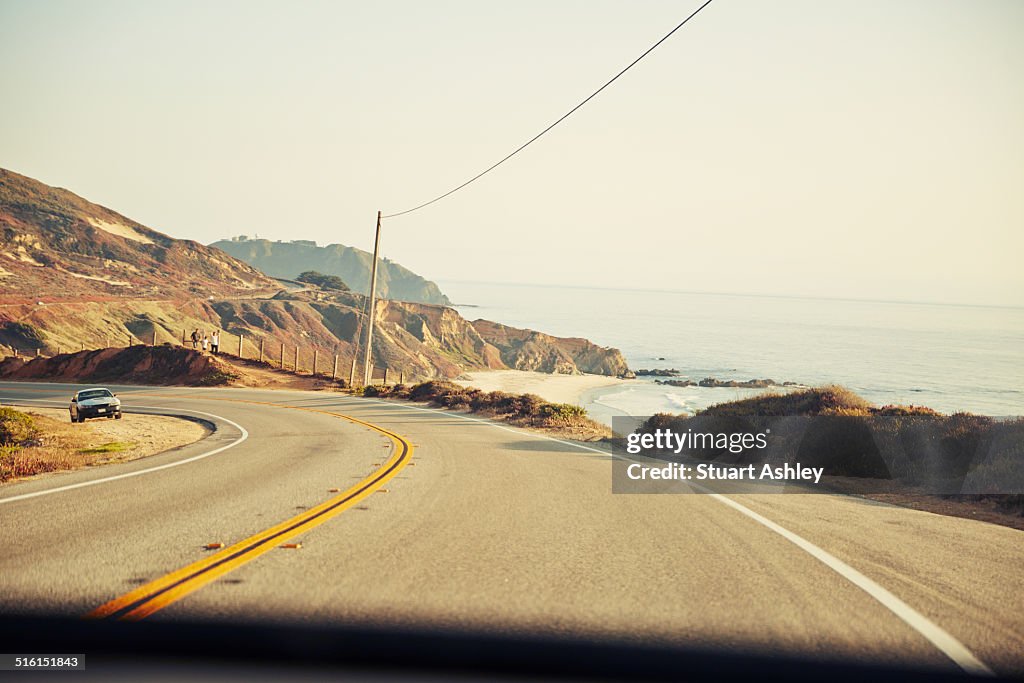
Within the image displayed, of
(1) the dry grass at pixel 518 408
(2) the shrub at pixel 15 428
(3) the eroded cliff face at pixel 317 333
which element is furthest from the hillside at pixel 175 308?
(2) the shrub at pixel 15 428

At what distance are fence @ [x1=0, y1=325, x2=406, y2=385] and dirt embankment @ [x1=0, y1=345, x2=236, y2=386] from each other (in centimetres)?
461

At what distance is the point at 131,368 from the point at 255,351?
28.8 meters

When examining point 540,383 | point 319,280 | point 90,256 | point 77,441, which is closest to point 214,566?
point 77,441

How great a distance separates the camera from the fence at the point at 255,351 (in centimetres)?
5484

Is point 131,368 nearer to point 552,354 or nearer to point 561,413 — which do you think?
point 561,413

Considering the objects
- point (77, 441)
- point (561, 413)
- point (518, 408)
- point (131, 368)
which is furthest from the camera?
point (131, 368)

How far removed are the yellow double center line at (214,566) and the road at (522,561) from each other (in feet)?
0.08

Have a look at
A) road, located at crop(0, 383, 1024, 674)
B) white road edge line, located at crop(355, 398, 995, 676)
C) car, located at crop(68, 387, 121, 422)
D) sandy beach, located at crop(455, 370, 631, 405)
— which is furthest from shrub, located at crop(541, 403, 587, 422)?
sandy beach, located at crop(455, 370, 631, 405)

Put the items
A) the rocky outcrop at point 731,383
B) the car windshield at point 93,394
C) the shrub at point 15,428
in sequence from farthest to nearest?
the rocky outcrop at point 731,383, the car windshield at point 93,394, the shrub at point 15,428

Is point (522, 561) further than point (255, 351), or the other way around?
point (255, 351)

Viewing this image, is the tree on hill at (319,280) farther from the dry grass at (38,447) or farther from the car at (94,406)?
the dry grass at (38,447)

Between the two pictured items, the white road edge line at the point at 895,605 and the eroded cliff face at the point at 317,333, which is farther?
the eroded cliff face at the point at 317,333

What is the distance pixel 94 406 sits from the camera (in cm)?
2495

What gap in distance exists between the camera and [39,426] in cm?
1847
